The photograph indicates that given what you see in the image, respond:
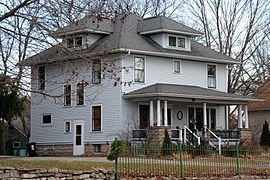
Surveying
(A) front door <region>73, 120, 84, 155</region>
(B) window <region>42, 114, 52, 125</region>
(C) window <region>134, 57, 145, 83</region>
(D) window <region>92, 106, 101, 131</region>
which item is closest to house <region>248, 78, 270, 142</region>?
(C) window <region>134, 57, 145, 83</region>

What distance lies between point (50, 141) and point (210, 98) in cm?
1084

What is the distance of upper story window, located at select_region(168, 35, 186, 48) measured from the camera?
1566 inches

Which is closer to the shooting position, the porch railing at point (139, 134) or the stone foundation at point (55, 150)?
the porch railing at point (139, 134)

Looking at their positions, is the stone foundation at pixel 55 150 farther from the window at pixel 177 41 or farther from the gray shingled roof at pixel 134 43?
the window at pixel 177 41

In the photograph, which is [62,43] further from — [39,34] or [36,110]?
[36,110]

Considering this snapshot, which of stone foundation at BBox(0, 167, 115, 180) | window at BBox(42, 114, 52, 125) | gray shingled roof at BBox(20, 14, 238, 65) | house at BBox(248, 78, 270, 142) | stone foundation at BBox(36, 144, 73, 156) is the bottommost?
stone foundation at BBox(0, 167, 115, 180)

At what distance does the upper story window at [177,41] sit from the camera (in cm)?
3978

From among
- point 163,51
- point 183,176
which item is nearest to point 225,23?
point 163,51

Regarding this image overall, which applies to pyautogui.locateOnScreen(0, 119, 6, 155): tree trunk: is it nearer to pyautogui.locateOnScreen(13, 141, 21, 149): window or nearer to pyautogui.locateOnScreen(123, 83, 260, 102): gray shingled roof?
pyautogui.locateOnScreen(13, 141, 21, 149): window

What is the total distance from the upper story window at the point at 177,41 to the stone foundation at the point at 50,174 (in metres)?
20.8

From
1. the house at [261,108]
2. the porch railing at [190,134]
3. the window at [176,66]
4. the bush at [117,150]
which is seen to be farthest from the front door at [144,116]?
the bush at [117,150]

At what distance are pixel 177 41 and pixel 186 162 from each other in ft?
61.6

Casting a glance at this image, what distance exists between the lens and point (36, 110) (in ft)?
135

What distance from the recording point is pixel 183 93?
36.0m
